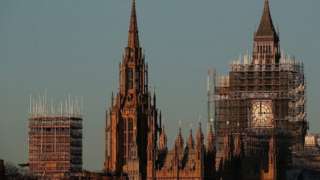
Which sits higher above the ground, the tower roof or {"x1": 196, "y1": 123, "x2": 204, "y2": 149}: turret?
the tower roof

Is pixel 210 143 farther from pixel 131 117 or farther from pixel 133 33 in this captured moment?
pixel 133 33

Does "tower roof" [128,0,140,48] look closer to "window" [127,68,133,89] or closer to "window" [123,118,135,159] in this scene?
"window" [127,68,133,89]

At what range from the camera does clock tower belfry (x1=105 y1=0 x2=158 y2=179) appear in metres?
178

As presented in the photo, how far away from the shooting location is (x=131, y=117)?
181 m

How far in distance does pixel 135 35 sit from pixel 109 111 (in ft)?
30.9

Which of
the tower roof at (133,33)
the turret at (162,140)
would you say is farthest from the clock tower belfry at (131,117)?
the turret at (162,140)

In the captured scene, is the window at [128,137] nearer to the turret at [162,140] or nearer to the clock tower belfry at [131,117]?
the clock tower belfry at [131,117]

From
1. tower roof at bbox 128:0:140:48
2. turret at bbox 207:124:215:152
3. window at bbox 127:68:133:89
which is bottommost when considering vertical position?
turret at bbox 207:124:215:152

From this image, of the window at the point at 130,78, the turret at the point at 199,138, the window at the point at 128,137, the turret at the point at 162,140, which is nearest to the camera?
the turret at the point at 199,138

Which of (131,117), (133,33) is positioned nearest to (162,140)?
(131,117)

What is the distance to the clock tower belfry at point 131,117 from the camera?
178m

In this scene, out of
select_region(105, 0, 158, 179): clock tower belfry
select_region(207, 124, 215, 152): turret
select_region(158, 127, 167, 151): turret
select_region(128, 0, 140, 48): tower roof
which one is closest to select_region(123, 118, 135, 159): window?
select_region(105, 0, 158, 179): clock tower belfry

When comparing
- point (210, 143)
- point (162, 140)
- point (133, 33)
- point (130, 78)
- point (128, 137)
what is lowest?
point (210, 143)

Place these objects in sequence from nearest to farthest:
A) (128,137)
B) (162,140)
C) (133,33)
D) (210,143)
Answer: (128,137) < (210,143) < (133,33) < (162,140)
